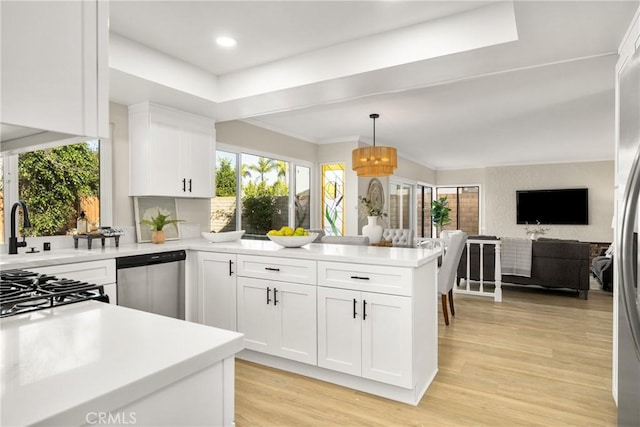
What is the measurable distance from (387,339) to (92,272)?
2.10 meters

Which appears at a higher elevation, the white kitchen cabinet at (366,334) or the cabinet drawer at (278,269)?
the cabinet drawer at (278,269)

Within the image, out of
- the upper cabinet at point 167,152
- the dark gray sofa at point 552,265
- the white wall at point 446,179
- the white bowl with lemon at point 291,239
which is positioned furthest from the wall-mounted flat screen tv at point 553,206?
the upper cabinet at point 167,152

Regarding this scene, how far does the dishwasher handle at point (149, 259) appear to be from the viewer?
9.41 ft

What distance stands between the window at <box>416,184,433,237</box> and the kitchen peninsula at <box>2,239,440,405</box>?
7.52 meters

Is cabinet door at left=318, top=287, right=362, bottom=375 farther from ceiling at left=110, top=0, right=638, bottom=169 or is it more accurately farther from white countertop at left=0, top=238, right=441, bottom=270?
ceiling at left=110, top=0, right=638, bottom=169

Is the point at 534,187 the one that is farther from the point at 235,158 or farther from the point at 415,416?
the point at 415,416

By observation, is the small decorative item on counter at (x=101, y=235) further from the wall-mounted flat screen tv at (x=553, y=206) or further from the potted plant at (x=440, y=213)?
the wall-mounted flat screen tv at (x=553, y=206)

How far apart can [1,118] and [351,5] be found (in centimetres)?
232

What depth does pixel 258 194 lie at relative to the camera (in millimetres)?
5383

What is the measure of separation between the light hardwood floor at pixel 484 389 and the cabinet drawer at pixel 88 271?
3.91 ft

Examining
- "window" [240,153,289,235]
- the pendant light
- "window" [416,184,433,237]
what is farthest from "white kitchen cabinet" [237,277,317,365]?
"window" [416,184,433,237]

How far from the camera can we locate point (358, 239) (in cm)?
374

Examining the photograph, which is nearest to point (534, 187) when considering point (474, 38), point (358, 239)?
point (358, 239)

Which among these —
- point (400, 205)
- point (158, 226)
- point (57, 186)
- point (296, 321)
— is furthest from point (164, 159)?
point (400, 205)
